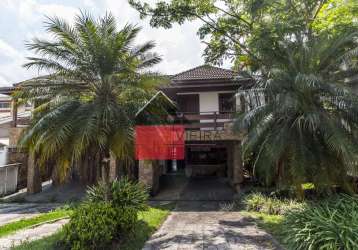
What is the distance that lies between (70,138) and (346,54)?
8882mm

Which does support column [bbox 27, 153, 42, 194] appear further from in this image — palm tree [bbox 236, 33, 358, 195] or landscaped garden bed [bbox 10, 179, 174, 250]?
palm tree [bbox 236, 33, 358, 195]

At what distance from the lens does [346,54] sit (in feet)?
26.2

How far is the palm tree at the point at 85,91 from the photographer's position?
288 inches

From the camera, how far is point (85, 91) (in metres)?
8.32

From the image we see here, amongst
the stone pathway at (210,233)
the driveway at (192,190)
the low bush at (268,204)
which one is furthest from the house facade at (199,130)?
the stone pathway at (210,233)

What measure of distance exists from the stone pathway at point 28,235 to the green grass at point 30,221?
1.38 ft

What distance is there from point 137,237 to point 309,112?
6543 millimetres

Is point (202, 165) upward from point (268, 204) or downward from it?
upward

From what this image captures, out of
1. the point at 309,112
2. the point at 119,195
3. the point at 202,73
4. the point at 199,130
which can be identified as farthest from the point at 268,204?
the point at 202,73

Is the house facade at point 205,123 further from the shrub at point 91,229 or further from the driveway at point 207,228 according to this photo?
the shrub at point 91,229

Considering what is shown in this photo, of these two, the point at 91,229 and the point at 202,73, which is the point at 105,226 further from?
the point at 202,73

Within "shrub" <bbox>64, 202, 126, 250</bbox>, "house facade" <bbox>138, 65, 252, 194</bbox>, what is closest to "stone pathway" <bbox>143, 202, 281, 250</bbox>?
"shrub" <bbox>64, 202, 126, 250</bbox>

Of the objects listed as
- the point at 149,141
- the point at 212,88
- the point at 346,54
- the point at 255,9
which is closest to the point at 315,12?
the point at 255,9

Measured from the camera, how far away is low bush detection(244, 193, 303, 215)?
10.6 meters
